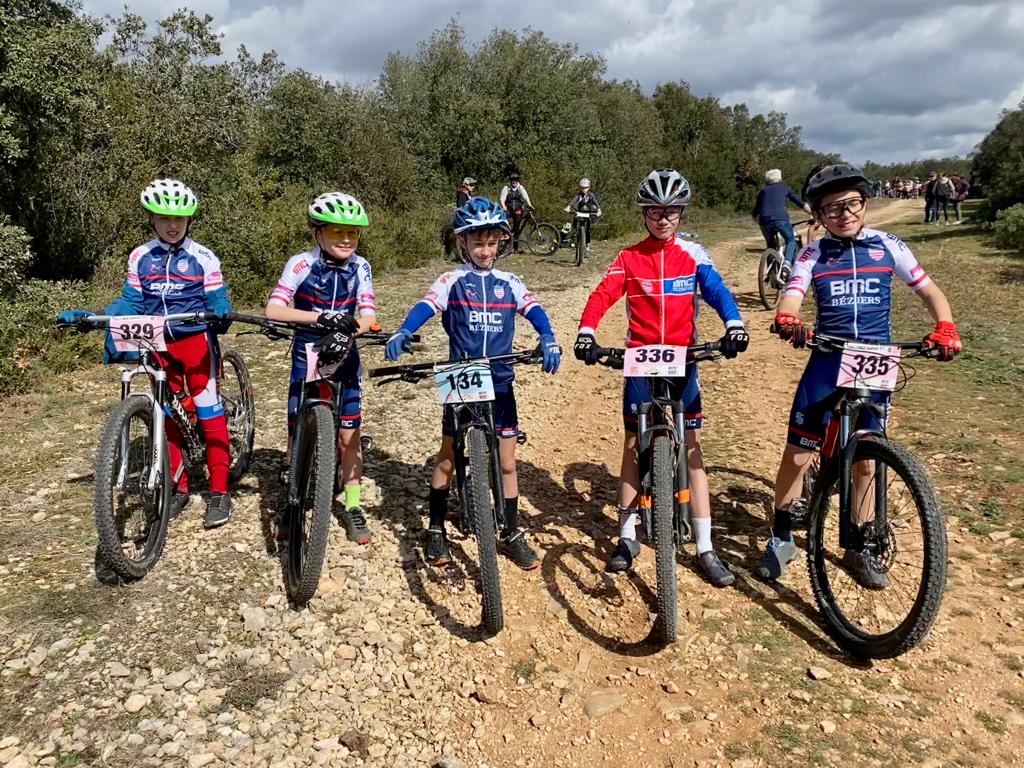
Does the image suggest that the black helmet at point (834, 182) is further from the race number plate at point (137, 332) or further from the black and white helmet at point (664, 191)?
the race number plate at point (137, 332)

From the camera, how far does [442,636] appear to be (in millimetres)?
3803

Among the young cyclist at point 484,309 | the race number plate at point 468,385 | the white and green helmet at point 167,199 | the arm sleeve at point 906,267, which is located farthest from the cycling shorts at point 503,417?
the arm sleeve at point 906,267

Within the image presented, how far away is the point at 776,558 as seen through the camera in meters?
4.18

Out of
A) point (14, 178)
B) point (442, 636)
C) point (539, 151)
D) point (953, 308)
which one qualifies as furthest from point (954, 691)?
point (539, 151)

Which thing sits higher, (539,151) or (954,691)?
(539,151)

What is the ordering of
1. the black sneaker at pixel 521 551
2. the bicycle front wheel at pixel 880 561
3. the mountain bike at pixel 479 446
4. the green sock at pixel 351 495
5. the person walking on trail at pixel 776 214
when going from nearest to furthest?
the bicycle front wheel at pixel 880 561, the mountain bike at pixel 479 446, the black sneaker at pixel 521 551, the green sock at pixel 351 495, the person walking on trail at pixel 776 214

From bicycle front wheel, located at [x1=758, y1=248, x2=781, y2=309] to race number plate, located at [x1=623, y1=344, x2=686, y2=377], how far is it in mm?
8921

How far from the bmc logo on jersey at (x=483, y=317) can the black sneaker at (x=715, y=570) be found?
2.02m

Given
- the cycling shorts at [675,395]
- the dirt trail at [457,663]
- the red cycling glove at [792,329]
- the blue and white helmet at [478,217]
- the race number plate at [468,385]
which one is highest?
the blue and white helmet at [478,217]

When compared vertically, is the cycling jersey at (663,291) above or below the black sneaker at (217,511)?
above

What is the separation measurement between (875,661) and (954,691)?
1.15 ft

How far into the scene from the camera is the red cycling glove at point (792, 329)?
3.62 meters

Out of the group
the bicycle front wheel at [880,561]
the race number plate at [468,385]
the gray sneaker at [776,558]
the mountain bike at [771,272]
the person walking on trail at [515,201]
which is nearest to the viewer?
the bicycle front wheel at [880,561]

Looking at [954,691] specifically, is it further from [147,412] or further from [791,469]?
[147,412]
